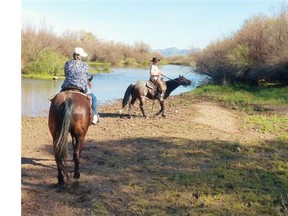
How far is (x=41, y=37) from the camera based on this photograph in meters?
46.2

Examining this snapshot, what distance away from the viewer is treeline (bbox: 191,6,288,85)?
24.6 meters

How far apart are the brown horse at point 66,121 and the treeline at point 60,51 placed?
6.78 feet

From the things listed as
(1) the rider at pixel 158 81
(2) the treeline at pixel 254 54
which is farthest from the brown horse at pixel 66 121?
(2) the treeline at pixel 254 54

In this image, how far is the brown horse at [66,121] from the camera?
18.2ft

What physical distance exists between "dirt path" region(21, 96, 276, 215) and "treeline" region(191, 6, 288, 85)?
1179 cm

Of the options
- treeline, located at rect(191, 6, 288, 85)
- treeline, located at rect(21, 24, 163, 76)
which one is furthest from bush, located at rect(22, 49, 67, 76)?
treeline, located at rect(191, 6, 288, 85)

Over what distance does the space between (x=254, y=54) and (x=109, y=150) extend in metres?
21.7

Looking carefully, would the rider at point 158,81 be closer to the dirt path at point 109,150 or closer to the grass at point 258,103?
the dirt path at point 109,150

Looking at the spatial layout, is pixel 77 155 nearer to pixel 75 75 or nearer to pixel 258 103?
pixel 75 75

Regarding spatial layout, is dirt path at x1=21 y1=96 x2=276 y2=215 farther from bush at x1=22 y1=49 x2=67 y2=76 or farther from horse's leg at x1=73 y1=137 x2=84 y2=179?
bush at x1=22 y1=49 x2=67 y2=76

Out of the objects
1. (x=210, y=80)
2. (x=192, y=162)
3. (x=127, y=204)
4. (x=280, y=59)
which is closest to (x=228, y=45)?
(x=210, y=80)

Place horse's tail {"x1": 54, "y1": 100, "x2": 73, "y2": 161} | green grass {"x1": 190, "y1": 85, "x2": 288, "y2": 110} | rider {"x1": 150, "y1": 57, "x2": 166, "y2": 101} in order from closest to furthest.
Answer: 1. horse's tail {"x1": 54, "y1": 100, "x2": 73, "y2": 161}
2. rider {"x1": 150, "y1": 57, "x2": 166, "y2": 101}
3. green grass {"x1": 190, "y1": 85, "x2": 288, "y2": 110}

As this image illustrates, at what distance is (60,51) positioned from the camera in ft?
168
